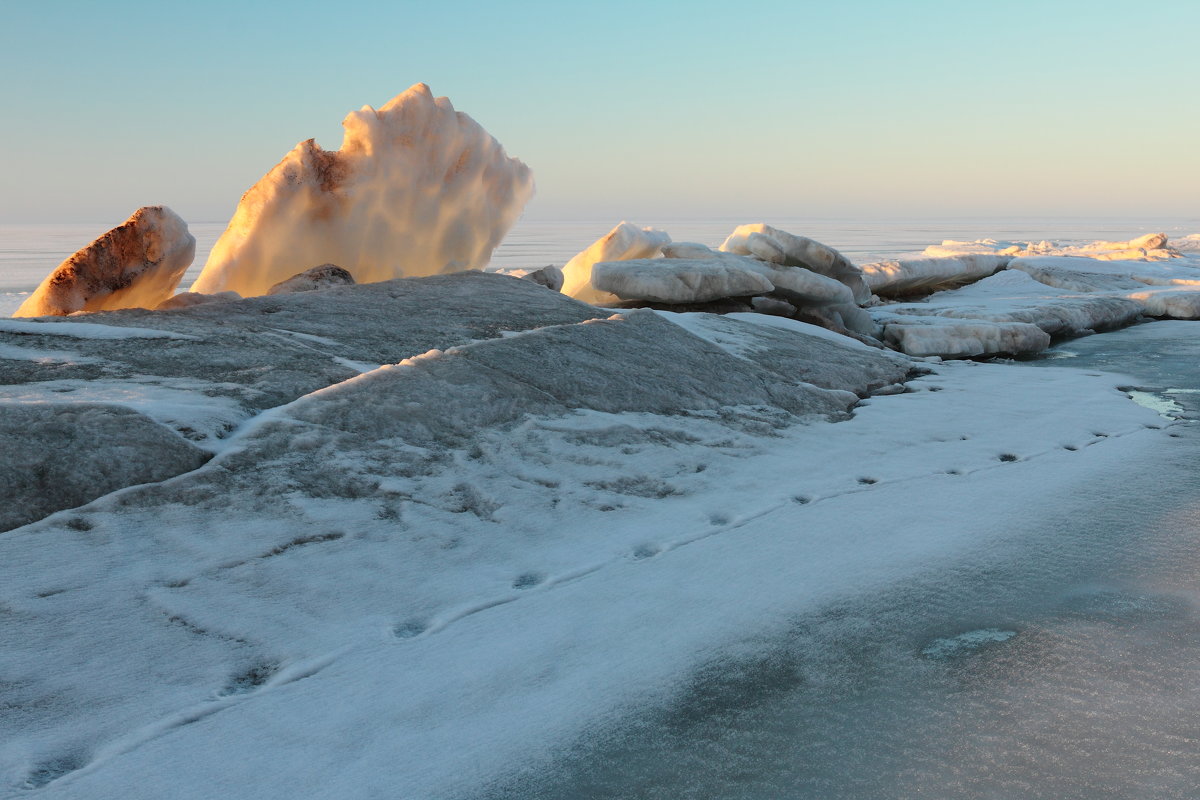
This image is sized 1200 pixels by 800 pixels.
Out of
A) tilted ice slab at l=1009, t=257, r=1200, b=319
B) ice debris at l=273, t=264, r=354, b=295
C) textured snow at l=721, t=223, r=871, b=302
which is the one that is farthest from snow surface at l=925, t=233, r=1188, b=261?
ice debris at l=273, t=264, r=354, b=295

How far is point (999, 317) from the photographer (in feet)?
26.4

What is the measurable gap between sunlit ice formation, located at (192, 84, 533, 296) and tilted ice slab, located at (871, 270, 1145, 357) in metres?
3.48

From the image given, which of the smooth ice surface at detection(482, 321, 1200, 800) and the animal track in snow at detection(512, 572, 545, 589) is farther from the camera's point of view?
the animal track in snow at detection(512, 572, 545, 589)

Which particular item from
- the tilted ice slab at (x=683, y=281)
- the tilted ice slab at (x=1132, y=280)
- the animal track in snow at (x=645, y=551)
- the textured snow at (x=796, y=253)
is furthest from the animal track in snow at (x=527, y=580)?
the tilted ice slab at (x=1132, y=280)

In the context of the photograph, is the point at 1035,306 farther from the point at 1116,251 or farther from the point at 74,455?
the point at 1116,251

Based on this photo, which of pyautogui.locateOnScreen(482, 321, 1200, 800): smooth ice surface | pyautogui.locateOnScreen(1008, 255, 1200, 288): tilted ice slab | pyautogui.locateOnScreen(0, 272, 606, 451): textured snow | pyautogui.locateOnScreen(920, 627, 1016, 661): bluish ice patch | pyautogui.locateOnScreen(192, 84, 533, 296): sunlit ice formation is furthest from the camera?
pyautogui.locateOnScreen(1008, 255, 1200, 288): tilted ice slab

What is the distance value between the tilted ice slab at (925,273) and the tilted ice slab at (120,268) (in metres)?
7.40

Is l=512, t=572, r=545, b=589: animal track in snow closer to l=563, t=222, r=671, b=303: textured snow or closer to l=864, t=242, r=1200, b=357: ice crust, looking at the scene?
l=864, t=242, r=1200, b=357: ice crust

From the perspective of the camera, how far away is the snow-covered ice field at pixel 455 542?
1.74 metres

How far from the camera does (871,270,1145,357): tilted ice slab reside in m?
7.03

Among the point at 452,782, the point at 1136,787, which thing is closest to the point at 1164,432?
the point at 1136,787

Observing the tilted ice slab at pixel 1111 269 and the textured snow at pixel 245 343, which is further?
the tilted ice slab at pixel 1111 269

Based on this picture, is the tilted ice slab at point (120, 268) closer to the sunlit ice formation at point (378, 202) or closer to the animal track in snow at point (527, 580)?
the sunlit ice formation at point (378, 202)

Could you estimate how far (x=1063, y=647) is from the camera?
2.08m
